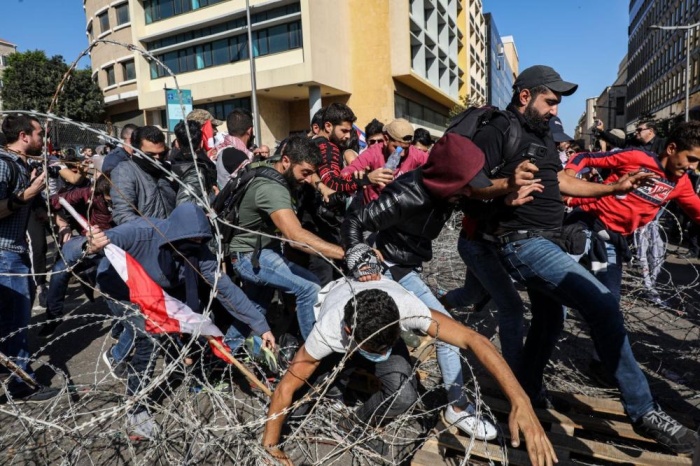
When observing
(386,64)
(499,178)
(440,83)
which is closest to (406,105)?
(386,64)

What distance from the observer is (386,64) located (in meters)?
26.6

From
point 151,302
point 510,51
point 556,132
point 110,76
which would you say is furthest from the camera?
point 510,51

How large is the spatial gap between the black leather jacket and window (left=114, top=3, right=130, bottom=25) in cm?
3900

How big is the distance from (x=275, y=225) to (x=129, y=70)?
37324 millimetres

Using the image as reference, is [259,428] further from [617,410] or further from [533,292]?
[617,410]

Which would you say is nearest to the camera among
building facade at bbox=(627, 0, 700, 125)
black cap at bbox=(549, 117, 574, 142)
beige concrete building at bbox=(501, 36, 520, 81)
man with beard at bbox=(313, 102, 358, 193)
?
black cap at bbox=(549, 117, 574, 142)

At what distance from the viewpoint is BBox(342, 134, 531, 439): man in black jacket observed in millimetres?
2244

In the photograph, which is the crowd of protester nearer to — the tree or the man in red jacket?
the man in red jacket

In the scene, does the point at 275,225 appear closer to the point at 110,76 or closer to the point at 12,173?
the point at 12,173

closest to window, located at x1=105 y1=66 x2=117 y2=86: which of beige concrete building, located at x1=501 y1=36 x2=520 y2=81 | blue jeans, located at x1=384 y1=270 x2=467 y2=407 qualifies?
blue jeans, located at x1=384 y1=270 x2=467 y2=407

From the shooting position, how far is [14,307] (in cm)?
329

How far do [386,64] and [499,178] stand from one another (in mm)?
26108

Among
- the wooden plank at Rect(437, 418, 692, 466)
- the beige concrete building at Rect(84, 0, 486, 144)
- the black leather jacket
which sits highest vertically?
the beige concrete building at Rect(84, 0, 486, 144)

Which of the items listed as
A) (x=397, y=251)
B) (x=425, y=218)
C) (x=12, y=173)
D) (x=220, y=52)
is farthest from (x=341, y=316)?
(x=220, y=52)
